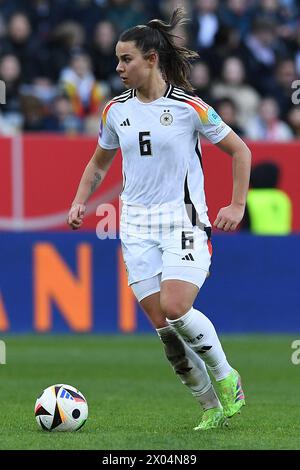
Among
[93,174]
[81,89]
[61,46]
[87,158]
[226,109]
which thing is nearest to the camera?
[93,174]

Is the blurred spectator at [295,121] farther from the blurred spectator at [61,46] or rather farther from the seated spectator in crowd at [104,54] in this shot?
the blurred spectator at [61,46]

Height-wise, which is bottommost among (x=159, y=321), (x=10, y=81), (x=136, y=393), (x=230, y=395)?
(x=136, y=393)

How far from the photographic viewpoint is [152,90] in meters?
7.16

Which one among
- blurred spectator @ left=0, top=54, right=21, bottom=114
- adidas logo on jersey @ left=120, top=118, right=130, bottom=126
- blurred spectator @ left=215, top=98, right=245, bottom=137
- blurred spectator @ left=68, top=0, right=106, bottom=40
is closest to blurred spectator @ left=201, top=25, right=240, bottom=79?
blurred spectator @ left=215, top=98, right=245, bottom=137

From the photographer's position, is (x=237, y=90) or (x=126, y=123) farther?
(x=237, y=90)

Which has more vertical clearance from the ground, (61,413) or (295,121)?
(295,121)

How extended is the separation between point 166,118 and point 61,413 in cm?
189

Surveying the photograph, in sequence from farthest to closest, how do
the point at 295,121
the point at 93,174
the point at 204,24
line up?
the point at 204,24 → the point at 295,121 → the point at 93,174

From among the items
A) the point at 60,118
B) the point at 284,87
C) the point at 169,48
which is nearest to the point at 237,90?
the point at 284,87

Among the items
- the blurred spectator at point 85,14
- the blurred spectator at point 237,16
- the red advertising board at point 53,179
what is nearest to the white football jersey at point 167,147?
the red advertising board at point 53,179

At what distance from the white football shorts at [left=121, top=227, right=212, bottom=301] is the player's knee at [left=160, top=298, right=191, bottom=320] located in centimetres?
15

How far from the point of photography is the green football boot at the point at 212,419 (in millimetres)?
7266

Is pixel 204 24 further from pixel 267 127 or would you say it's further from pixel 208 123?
pixel 208 123

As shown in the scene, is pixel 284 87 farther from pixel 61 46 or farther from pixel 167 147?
pixel 167 147
